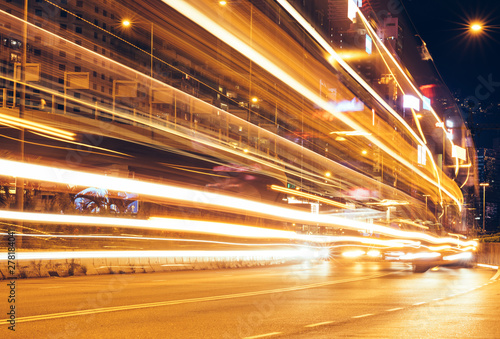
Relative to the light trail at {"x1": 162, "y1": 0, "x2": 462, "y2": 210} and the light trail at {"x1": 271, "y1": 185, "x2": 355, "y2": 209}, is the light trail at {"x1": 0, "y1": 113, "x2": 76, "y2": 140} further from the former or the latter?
the light trail at {"x1": 271, "y1": 185, "x2": 355, "y2": 209}

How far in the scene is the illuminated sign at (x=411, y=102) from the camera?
7488 centimetres

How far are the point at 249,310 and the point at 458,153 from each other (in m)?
69.2

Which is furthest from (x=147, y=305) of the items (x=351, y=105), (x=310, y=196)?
(x=351, y=105)

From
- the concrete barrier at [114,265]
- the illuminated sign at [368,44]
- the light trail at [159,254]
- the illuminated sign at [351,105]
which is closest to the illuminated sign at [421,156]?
the illuminated sign at [351,105]

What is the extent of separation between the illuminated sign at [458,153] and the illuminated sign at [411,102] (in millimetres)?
6531

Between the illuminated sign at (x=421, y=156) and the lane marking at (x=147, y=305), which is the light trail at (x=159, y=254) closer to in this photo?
the lane marking at (x=147, y=305)

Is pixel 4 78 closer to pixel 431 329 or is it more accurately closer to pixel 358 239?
pixel 431 329

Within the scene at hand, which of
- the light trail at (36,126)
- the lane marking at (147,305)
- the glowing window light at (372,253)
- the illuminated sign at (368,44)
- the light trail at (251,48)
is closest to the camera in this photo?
the lane marking at (147,305)

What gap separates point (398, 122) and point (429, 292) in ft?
90.0

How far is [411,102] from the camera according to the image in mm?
76438

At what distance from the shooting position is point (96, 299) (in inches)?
504

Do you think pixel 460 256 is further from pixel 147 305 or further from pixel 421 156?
pixel 147 305

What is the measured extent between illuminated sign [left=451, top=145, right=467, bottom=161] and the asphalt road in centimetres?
5843

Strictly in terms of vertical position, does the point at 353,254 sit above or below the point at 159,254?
below
